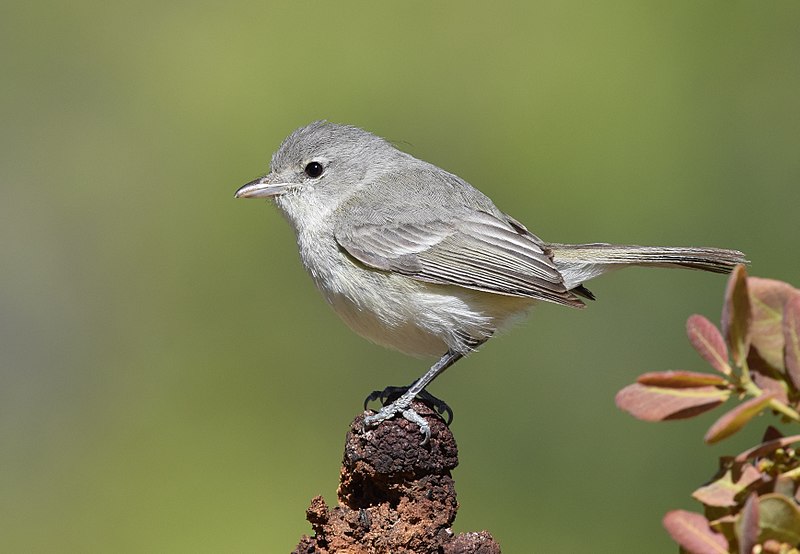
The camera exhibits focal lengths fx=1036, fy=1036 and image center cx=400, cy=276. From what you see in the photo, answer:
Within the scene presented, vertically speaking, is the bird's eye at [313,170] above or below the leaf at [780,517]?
above

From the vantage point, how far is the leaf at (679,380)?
1.02 m

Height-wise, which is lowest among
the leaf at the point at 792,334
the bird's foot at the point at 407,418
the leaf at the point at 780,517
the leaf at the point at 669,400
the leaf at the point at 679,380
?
the leaf at the point at 780,517

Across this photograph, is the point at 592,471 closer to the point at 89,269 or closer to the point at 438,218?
the point at 438,218

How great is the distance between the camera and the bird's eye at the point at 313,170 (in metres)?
3.43

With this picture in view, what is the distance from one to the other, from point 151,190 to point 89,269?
0.45 metres

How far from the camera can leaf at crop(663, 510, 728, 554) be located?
3.30ft

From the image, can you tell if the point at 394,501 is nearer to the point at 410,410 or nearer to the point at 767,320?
the point at 410,410

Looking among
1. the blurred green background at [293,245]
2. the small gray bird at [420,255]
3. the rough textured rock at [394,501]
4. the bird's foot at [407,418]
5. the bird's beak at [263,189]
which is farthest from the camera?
the blurred green background at [293,245]

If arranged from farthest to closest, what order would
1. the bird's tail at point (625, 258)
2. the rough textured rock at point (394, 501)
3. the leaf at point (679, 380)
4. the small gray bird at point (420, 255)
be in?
the small gray bird at point (420, 255) → the bird's tail at point (625, 258) → the rough textured rock at point (394, 501) → the leaf at point (679, 380)

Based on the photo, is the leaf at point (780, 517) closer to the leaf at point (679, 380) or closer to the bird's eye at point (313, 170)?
the leaf at point (679, 380)

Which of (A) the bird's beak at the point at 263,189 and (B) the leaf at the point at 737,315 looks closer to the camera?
(B) the leaf at the point at 737,315

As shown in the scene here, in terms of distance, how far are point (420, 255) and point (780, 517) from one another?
213 cm

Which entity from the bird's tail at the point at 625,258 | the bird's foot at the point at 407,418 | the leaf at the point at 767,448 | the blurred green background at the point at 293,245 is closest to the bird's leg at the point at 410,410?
the bird's foot at the point at 407,418

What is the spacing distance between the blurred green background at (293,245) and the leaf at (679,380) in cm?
253
